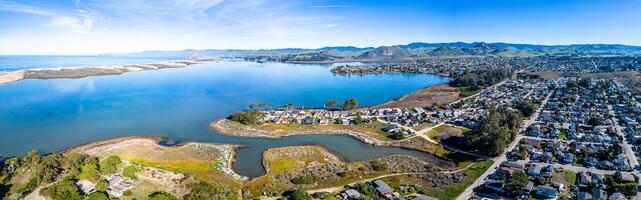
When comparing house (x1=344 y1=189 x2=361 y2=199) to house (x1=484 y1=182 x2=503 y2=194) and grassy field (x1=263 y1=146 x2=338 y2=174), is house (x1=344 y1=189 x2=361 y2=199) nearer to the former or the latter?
grassy field (x1=263 y1=146 x2=338 y2=174)

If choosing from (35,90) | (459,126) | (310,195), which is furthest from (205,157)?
(35,90)

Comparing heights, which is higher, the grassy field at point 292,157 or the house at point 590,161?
the house at point 590,161

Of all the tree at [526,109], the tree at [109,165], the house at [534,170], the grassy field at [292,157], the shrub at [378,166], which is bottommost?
the grassy field at [292,157]

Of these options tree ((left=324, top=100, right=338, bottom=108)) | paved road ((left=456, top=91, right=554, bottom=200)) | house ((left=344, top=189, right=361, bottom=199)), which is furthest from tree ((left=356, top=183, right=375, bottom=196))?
tree ((left=324, top=100, right=338, bottom=108))

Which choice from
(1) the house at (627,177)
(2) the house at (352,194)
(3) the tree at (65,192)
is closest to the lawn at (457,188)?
(2) the house at (352,194)

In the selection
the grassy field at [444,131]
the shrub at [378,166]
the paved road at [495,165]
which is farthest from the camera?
the grassy field at [444,131]

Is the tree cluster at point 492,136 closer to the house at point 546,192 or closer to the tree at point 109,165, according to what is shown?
the house at point 546,192

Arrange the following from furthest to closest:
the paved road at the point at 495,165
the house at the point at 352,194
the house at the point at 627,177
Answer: the house at the point at 627,177
the paved road at the point at 495,165
the house at the point at 352,194

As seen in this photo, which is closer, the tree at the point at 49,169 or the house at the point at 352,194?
the house at the point at 352,194
